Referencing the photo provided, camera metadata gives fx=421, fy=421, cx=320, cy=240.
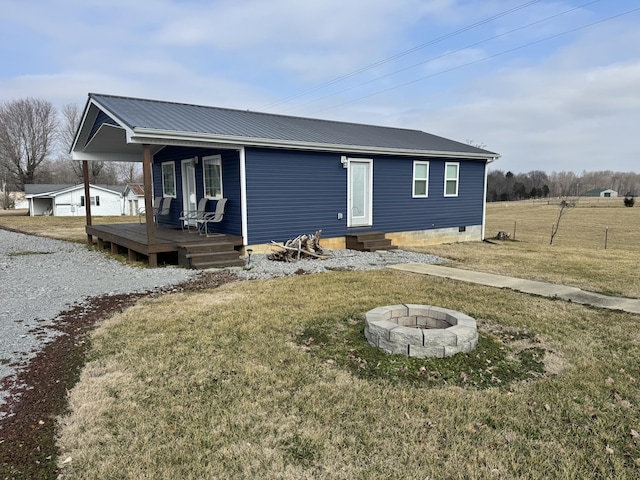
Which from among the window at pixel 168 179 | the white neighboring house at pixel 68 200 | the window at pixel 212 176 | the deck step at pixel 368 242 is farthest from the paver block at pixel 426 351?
the white neighboring house at pixel 68 200

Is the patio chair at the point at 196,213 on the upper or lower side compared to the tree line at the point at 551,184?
lower

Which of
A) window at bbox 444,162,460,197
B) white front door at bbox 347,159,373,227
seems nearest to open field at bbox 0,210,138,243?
white front door at bbox 347,159,373,227

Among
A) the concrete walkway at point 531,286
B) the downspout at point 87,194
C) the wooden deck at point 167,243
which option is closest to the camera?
the concrete walkway at point 531,286

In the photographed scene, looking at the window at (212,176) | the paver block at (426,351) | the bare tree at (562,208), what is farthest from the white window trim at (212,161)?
the bare tree at (562,208)

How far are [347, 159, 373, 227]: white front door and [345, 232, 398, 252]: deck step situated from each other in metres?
0.47

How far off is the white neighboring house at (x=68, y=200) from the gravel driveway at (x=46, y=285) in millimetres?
33613

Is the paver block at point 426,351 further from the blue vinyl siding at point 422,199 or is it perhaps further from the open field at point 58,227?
the open field at point 58,227

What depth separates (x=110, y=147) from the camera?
12555 millimetres

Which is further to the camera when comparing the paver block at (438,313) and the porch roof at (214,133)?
the porch roof at (214,133)

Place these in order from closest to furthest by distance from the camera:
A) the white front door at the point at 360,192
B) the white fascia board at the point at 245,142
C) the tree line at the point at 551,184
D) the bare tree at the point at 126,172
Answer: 1. the white fascia board at the point at 245,142
2. the white front door at the point at 360,192
3. the bare tree at the point at 126,172
4. the tree line at the point at 551,184

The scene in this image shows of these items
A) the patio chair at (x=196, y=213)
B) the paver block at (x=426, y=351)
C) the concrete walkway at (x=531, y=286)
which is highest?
the patio chair at (x=196, y=213)

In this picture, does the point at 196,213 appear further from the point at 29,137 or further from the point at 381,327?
the point at 29,137

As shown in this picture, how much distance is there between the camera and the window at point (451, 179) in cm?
1320

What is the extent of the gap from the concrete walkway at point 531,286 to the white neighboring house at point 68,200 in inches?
1568
